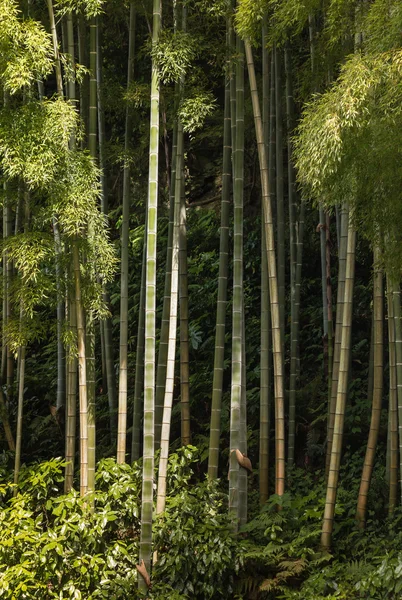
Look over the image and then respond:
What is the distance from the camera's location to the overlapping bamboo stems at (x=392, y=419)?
209 inches

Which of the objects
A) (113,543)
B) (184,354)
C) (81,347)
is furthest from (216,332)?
(113,543)

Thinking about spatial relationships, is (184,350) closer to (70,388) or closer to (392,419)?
(70,388)

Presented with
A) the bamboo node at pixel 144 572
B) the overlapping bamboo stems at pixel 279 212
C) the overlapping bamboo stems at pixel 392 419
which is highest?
the overlapping bamboo stems at pixel 279 212

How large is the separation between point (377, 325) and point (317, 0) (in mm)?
2057

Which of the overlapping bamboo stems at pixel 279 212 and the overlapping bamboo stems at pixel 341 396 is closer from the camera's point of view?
the overlapping bamboo stems at pixel 341 396

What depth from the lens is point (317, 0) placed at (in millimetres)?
4980

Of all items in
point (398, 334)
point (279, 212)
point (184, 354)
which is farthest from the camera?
point (279, 212)

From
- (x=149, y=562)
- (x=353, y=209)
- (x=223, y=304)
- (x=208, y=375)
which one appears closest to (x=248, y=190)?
(x=208, y=375)

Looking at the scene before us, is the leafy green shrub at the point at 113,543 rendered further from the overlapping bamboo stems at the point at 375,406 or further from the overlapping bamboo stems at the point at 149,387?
the overlapping bamboo stems at the point at 375,406

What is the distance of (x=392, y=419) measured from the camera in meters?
5.52

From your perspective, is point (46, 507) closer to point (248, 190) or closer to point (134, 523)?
point (134, 523)

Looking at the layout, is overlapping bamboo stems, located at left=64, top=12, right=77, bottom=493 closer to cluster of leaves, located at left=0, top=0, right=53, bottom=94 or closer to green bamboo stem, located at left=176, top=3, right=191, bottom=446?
cluster of leaves, located at left=0, top=0, right=53, bottom=94

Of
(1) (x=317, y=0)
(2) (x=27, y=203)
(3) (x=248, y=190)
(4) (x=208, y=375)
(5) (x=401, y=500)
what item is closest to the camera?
(1) (x=317, y=0)

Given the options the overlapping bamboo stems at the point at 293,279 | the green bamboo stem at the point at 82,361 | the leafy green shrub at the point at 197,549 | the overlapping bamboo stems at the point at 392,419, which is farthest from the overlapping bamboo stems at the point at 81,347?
the overlapping bamboo stems at the point at 392,419
